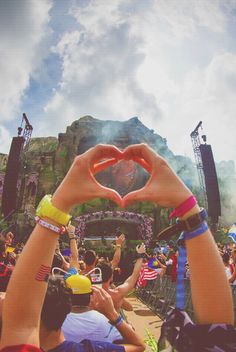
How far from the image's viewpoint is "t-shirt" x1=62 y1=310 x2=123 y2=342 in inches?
99.0

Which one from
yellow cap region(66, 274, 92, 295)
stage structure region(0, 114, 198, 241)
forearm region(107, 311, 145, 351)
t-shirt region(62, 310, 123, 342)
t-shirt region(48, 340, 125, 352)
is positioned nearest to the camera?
t-shirt region(48, 340, 125, 352)

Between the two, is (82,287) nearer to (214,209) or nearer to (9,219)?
(214,209)

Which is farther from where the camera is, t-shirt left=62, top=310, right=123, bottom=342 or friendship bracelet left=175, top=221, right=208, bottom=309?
t-shirt left=62, top=310, right=123, bottom=342

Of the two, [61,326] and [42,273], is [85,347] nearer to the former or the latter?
[61,326]

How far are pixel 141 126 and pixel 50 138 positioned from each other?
18514 mm

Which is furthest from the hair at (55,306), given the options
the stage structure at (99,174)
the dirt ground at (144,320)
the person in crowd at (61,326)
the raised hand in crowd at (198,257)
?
the stage structure at (99,174)

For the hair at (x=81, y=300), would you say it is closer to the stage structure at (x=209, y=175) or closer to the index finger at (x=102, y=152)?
the index finger at (x=102, y=152)

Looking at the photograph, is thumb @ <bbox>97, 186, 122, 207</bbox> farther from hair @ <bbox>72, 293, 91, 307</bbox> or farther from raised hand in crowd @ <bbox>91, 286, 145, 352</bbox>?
hair @ <bbox>72, 293, 91, 307</bbox>

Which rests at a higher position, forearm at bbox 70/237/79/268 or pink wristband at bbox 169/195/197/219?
pink wristband at bbox 169/195/197/219

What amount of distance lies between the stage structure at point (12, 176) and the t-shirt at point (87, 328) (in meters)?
30.4

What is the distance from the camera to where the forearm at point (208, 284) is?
1.17 meters

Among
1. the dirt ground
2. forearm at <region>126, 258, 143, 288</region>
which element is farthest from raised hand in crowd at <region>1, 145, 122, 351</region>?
the dirt ground

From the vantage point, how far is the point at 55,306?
1959 mm

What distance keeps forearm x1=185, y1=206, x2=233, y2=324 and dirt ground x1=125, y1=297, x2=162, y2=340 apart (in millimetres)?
7624
